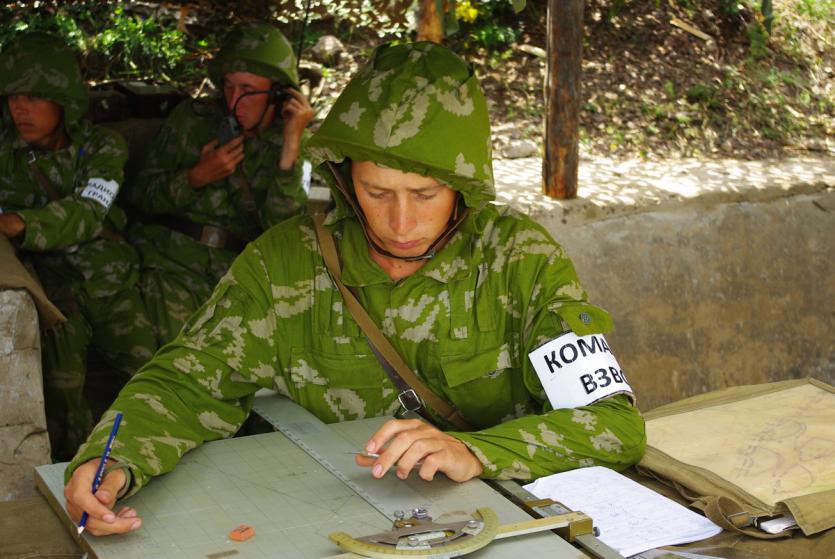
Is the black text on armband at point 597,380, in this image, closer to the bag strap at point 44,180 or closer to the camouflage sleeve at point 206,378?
the camouflage sleeve at point 206,378

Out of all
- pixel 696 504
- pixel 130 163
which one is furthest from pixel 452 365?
pixel 130 163

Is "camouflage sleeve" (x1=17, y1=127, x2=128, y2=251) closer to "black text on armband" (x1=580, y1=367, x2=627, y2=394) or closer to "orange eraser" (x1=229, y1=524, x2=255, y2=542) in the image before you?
"black text on armband" (x1=580, y1=367, x2=627, y2=394)

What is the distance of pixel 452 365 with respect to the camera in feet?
8.38

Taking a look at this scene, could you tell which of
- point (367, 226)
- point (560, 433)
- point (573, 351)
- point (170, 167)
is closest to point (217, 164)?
point (170, 167)

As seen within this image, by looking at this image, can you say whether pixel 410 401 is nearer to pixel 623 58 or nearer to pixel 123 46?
pixel 123 46

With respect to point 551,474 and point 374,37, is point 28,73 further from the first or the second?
point 374,37

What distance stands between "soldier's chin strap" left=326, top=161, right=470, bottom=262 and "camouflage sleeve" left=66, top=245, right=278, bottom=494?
25cm

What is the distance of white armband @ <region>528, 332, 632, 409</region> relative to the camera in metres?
2.36

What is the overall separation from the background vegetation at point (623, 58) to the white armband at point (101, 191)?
7.26ft

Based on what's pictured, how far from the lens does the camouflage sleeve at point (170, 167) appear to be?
4855 mm

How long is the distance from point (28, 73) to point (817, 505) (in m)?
3.61

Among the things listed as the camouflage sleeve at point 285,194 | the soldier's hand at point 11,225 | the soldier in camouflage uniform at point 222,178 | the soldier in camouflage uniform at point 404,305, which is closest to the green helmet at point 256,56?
the soldier in camouflage uniform at point 222,178

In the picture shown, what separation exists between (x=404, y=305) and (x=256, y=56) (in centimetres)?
248

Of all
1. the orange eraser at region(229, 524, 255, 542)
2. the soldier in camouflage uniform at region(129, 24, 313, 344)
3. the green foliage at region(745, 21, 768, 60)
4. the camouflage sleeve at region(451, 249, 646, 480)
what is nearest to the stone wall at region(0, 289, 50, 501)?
the soldier in camouflage uniform at region(129, 24, 313, 344)
